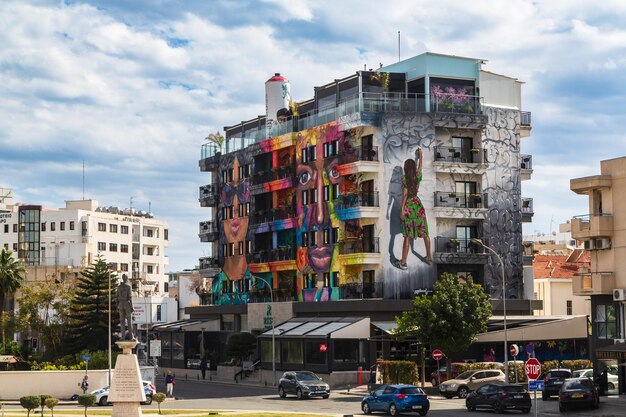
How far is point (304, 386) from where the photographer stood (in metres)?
71.7

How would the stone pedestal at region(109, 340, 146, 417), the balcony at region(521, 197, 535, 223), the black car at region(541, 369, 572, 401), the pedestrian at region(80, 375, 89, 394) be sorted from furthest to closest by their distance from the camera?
the balcony at region(521, 197, 535, 223)
the pedestrian at region(80, 375, 89, 394)
the black car at region(541, 369, 572, 401)
the stone pedestal at region(109, 340, 146, 417)

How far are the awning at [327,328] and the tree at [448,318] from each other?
24.9 ft

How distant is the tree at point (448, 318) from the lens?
76.5m

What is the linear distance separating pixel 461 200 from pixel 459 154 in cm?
389

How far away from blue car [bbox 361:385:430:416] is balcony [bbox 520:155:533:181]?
42846mm

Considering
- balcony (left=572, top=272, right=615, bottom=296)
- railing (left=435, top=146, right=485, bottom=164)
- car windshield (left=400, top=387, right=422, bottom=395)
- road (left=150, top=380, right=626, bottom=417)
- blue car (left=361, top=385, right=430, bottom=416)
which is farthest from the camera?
railing (left=435, top=146, right=485, bottom=164)

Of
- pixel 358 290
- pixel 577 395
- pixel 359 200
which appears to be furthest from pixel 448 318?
pixel 577 395

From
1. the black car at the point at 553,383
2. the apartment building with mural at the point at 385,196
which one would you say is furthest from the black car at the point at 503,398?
the apartment building with mural at the point at 385,196

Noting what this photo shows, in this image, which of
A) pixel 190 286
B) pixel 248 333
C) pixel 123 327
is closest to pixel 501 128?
pixel 248 333

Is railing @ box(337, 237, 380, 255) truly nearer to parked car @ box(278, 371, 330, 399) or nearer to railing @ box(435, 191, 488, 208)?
railing @ box(435, 191, 488, 208)

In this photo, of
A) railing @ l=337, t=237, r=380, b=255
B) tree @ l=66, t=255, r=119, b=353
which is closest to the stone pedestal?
railing @ l=337, t=237, r=380, b=255

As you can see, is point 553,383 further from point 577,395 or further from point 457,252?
point 457,252

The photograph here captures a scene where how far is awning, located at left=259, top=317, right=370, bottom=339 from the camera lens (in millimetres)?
85125

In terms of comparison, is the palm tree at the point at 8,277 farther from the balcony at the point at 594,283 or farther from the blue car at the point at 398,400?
the blue car at the point at 398,400
